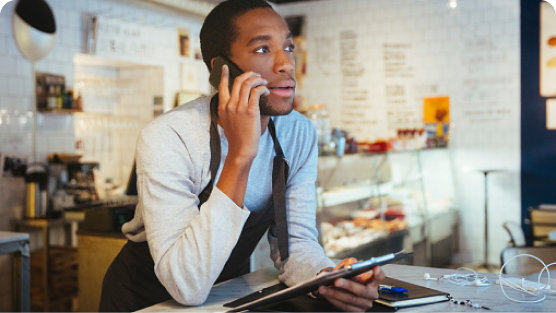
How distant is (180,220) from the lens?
1.23 m

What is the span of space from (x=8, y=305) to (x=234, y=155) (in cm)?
402

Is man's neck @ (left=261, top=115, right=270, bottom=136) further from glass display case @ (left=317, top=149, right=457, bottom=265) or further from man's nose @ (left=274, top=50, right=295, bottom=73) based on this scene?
glass display case @ (left=317, top=149, right=457, bottom=265)

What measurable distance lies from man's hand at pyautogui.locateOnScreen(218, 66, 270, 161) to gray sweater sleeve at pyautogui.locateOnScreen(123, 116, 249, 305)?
0.12 meters

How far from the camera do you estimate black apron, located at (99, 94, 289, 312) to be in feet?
4.64

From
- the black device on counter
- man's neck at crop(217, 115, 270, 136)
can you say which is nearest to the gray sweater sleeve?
man's neck at crop(217, 115, 270, 136)

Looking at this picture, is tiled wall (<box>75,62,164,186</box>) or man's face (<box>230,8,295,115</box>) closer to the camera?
man's face (<box>230,8,295,115</box>)

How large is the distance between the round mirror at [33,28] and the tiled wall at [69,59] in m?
0.10

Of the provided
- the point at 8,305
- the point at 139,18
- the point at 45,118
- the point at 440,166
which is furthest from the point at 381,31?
the point at 8,305

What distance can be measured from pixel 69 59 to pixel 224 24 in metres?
4.04

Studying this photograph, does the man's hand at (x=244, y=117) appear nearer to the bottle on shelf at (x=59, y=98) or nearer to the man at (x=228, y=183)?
the man at (x=228, y=183)

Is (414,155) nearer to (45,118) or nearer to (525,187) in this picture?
(525,187)

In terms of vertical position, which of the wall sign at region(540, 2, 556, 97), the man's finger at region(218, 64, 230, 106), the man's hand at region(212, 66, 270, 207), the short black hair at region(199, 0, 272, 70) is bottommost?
the man's hand at region(212, 66, 270, 207)

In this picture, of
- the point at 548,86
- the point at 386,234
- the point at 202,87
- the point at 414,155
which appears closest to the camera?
the point at 386,234

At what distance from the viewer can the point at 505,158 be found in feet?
19.4
